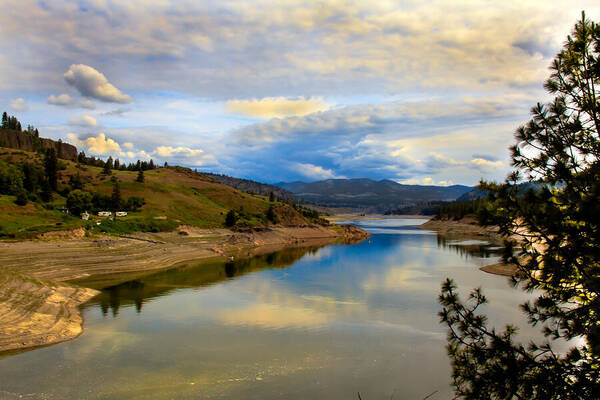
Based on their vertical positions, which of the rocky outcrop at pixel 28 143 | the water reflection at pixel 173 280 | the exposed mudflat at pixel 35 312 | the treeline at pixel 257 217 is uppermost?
the rocky outcrop at pixel 28 143

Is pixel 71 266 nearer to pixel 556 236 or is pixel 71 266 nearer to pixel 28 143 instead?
pixel 556 236

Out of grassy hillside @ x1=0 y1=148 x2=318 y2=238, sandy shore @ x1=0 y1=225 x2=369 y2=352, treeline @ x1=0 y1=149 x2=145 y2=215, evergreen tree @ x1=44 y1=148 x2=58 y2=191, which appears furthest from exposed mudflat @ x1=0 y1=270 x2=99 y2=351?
evergreen tree @ x1=44 y1=148 x2=58 y2=191

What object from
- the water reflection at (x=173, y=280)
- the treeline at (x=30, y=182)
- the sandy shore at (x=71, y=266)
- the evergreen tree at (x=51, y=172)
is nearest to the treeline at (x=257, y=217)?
the sandy shore at (x=71, y=266)

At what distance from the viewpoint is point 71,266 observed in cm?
4909

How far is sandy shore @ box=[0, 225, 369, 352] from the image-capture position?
2576cm

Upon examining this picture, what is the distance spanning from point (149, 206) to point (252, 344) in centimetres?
9300

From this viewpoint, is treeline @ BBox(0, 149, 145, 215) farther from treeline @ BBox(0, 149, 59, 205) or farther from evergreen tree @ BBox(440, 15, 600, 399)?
evergreen tree @ BBox(440, 15, 600, 399)

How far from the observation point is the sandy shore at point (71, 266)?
25.8 metres

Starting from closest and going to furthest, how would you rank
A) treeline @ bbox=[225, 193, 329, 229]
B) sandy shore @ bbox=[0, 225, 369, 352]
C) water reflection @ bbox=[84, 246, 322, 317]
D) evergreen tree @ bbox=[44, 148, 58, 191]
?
1. sandy shore @ bbox=[0, 225, 369, 352]
2. water reflection @ bbox=[84, 246, 322, 317]
3. evergreen tree @ bbox=[44, 148, 58, 191]
4. treeline @ bbox=[225, 193, 329, 229]

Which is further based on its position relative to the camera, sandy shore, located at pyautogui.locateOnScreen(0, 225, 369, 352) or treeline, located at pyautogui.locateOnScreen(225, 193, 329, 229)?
treeline, located at pyautogui.locateOnScreen(225, 193, 329, 229)

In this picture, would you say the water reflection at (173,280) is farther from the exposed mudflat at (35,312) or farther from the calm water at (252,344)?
the exposed mudflat at (35,312)

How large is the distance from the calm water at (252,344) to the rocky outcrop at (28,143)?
463 ft

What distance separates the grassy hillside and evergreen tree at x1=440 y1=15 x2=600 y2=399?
6476cm

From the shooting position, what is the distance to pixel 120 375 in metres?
19.4
